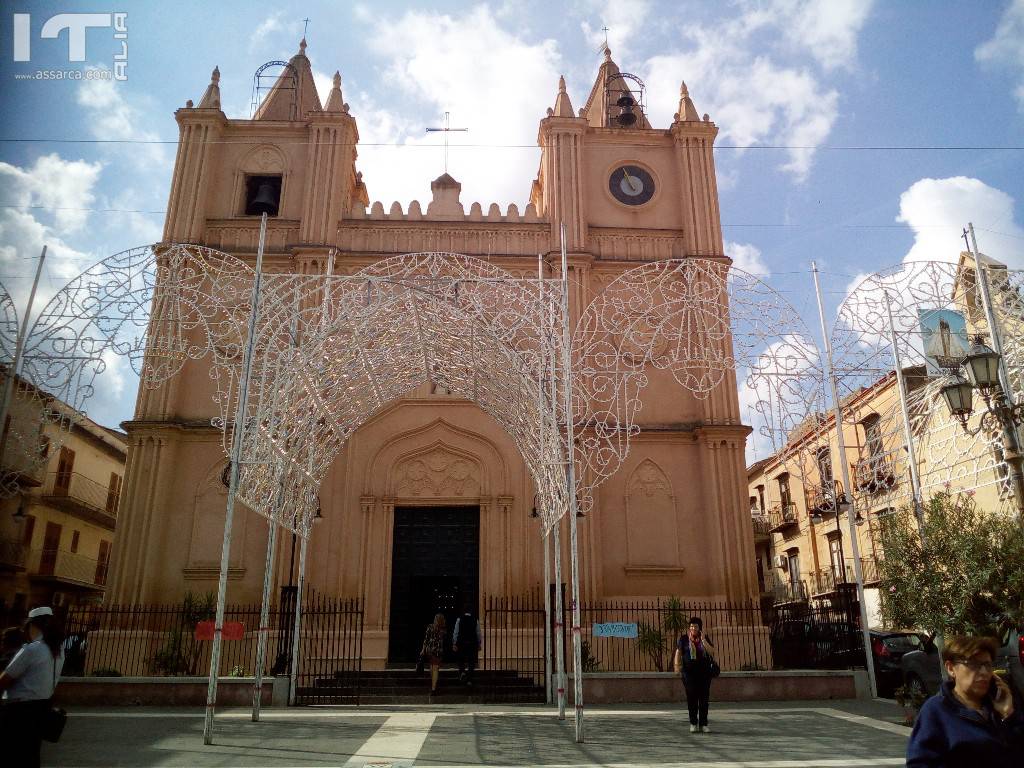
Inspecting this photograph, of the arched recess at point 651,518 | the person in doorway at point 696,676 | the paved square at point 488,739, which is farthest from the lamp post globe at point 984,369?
the arched recess at point 651,518

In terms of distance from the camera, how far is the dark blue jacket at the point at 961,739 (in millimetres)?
3232

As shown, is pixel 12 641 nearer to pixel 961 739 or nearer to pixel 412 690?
pixel 961 739

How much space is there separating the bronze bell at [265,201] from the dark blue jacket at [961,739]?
764 inches

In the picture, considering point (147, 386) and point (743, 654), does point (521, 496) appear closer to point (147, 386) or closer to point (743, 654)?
point (743, 654)

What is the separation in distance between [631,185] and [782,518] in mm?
17359

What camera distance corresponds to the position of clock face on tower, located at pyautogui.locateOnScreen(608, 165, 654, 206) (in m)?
20.8

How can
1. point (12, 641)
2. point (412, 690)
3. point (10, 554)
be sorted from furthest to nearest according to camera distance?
point (10, 554)
point (412, 690)
point (12, 641)

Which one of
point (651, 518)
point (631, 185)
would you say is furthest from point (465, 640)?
point (631, 185)

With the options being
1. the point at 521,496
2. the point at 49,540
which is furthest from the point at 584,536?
the point at 49,540

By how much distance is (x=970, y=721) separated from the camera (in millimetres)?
3318

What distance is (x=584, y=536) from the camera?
55.7 feet

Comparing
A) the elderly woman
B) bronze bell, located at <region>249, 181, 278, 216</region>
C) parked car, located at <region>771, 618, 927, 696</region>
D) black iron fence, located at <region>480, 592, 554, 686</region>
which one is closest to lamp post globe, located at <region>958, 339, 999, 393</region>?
the elderly woman

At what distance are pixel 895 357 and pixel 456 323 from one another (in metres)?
8.65

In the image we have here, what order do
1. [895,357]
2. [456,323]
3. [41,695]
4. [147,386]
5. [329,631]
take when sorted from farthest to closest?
[147,386], [329,631], [895,357], [456,323], [41,695]
